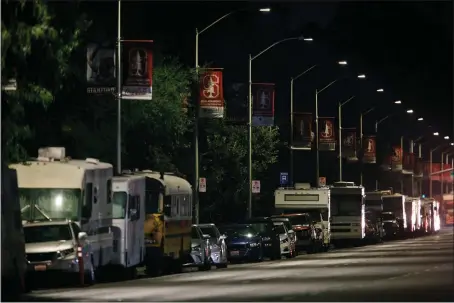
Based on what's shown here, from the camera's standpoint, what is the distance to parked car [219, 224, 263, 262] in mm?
49188

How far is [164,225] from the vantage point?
39.5m

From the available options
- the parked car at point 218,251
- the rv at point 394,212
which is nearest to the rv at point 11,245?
the parked car at point 218,251

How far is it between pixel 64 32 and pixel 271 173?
55691 mm

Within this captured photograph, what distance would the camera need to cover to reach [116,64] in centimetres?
3988

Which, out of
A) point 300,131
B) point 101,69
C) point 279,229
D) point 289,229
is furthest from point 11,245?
point 300,131

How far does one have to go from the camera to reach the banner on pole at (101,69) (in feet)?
128

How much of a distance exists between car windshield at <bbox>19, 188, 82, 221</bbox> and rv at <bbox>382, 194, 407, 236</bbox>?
54.1 m

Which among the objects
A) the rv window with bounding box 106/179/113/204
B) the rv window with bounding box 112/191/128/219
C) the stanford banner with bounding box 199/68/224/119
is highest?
the stanford banner with bounding box 199/68/224/119

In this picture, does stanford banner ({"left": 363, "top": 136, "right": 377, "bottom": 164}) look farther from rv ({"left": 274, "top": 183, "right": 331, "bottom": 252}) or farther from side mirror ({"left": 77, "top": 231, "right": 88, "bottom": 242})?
side mirror ({"left": 77, "top": 231, "right": 88, "bottom": 242})

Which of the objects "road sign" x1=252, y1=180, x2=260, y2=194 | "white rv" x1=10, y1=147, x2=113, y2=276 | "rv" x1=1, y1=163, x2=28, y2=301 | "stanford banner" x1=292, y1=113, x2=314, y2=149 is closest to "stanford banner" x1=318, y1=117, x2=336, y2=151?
"stanford banner" x1=292, y1=113, x2=314, y2=149

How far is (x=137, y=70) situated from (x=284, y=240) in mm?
14172

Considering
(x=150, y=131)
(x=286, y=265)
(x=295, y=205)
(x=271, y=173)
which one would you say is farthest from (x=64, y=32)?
(x=271, y=173)

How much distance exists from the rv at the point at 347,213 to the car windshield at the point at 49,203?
116 feet

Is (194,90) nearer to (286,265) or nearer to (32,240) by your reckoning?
(286,265)
